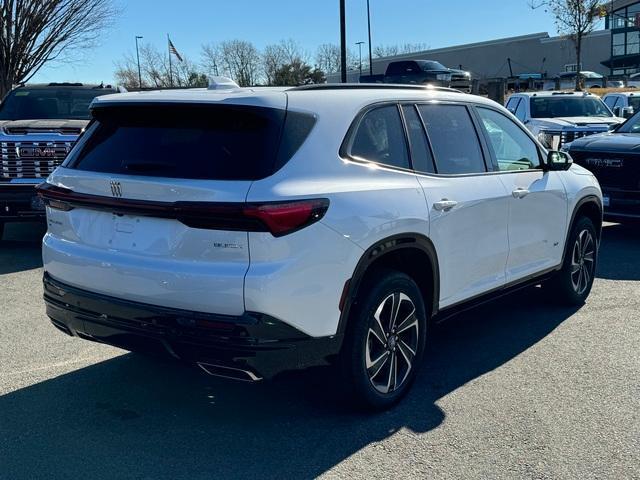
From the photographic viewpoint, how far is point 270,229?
328 centimetres

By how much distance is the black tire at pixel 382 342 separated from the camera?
3.78 meters

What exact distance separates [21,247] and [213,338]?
6.59 meters

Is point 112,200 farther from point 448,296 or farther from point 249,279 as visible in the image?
point 448,296

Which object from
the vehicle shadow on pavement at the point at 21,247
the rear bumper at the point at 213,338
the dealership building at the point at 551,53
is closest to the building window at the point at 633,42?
the dealership building at the point at 551,53

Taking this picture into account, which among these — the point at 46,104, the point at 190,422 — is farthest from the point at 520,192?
the point at 46,104

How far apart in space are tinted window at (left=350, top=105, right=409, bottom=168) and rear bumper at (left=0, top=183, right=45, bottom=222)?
5.42m

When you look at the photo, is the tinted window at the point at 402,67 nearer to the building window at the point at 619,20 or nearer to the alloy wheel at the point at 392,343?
the alloy wheel at the point at 392,343

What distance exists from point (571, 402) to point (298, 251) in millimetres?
2056

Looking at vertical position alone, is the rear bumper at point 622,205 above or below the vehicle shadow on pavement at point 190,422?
above

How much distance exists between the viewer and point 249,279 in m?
3.27

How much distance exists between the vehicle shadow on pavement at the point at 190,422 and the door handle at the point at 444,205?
1141mm

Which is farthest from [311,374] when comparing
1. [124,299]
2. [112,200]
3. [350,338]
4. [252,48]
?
[252,48]

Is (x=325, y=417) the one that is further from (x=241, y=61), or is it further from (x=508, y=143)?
(x=241, y=61)

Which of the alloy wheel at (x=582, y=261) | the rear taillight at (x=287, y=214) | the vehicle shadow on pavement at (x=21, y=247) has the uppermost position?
the rear taillight at (x=287, y=214)
